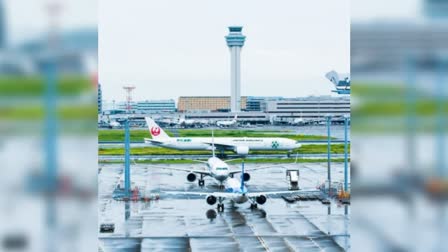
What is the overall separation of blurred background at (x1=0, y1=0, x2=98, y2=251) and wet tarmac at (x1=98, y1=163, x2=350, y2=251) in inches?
327

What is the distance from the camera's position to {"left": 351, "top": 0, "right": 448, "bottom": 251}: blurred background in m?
3.31

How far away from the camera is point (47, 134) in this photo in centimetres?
347

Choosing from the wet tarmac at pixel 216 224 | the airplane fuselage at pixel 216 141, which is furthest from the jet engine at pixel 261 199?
the airplane fuselage at pixel 216 141

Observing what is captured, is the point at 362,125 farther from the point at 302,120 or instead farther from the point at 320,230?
the point at 302,120

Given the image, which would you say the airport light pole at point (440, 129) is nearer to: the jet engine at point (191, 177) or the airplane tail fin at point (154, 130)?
the jet engine at point (191, 177)

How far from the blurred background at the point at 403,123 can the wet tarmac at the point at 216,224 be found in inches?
317

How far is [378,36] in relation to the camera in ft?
11.1

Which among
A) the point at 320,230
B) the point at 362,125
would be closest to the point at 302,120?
the point at 320,230

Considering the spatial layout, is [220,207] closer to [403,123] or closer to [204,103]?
[403,123]

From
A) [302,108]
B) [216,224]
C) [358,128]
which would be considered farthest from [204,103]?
[358,128]

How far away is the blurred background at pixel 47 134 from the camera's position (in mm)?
3381

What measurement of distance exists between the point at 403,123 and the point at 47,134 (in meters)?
1.65

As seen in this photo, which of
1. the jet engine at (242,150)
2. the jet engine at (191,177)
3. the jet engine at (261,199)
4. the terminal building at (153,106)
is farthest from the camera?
the terminal building at (153,106)

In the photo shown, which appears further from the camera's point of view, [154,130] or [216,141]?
[154,130]
